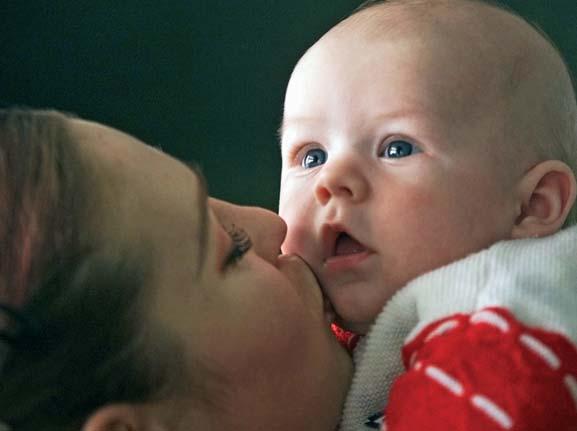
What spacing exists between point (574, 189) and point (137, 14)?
94 centimetres

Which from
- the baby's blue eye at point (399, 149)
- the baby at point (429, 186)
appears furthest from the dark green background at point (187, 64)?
the baby's blue eye at point (399, 149)

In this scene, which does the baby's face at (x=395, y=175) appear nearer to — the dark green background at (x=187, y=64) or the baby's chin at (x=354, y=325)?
the baby's chin at (x=354, y=325)

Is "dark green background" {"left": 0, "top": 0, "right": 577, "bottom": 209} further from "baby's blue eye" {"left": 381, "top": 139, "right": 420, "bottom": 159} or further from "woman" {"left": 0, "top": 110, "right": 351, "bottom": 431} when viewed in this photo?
"woman" {"left": 0, "top": 110, "right": 351, "bottom": 431}

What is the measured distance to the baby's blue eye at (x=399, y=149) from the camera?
25.9 inches

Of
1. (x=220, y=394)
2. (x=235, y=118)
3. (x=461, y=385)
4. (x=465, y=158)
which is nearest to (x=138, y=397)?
(x=220, y=394)

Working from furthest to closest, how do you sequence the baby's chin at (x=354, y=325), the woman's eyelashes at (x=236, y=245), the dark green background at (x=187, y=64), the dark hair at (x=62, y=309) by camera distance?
the dark green background at (x=187, y=64) < the baby's chin at (x=354, y=325) < the woman's eyelashes at (x=236, y=245) < the dark hair at (x=62, y=309)

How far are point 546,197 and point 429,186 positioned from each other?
0.11 m

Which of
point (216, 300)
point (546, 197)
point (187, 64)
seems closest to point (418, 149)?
point (546, 197)

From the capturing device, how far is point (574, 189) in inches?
27.0

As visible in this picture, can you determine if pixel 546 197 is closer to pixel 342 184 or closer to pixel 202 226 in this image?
pixel 342 184

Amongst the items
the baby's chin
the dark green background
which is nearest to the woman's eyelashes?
the baby's chin

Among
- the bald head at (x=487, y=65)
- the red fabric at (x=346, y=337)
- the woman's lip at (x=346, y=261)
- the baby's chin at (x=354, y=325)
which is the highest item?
the bald head at (x=487, y=65)

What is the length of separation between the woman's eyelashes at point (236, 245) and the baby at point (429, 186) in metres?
0.08

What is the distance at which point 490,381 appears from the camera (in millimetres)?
484
